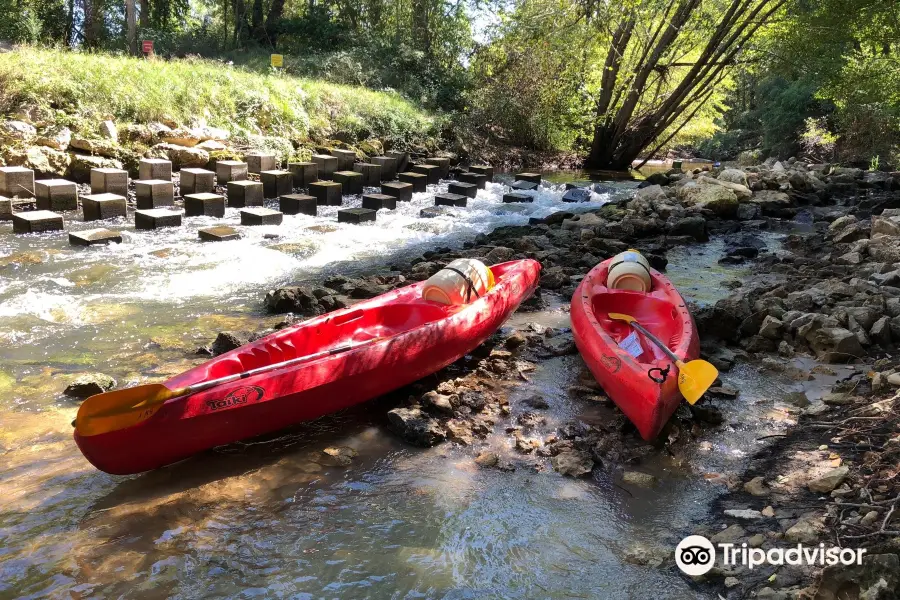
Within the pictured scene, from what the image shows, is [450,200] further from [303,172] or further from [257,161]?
[257,161]

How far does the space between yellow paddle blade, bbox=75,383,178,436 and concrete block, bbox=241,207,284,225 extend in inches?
234

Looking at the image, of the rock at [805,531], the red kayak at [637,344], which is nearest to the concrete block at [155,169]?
the red kayak at [637,344]

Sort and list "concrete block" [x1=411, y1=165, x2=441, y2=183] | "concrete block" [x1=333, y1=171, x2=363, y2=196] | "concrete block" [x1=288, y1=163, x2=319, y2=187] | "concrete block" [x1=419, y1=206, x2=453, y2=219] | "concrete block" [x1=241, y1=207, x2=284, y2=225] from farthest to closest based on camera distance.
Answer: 1. "concrete block" [x1=411, y1=165, x2=441, y2=183]
2. "concrete block" [x1=333, y1=171, x2=363, y2=196]
3. "concrete block" [x1=288, y1=163, x2=319, y2=187]
4. "concrete block" [x1=419, y1=206, x2=453, y2=219]
5. "concrete block" [x1=241, y1=207, x2=284, y2=225]

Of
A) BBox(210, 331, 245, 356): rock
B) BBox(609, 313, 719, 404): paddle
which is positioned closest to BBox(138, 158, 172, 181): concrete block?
BBox(210, 331, 245, 356): rock

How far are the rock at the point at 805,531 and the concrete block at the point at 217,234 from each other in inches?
280

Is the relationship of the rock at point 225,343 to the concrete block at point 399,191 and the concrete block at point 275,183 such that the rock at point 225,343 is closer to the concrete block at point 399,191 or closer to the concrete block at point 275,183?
the concrete block at point 275,183

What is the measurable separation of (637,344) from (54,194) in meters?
7.72

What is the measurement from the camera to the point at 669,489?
379 centimetres

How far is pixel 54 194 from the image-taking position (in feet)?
28.7

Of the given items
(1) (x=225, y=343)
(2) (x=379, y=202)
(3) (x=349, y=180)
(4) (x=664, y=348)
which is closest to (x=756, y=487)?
(4) (x=664, y=348)

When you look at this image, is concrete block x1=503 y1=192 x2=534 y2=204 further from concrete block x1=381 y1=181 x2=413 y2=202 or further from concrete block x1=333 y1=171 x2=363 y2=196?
concrete block x1=333 y1=171 x2=363 y2=196

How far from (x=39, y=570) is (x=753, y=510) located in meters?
3.40

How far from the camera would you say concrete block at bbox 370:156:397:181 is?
45.8ft

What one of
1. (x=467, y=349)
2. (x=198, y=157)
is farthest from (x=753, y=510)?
(x=198, y=157)
